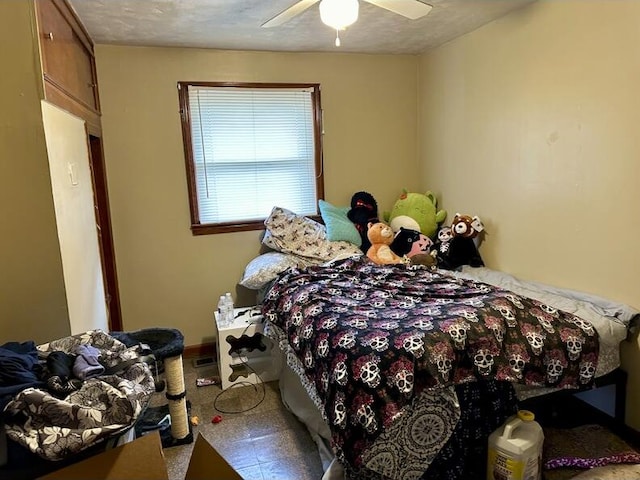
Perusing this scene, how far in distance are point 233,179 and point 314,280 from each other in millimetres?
1206

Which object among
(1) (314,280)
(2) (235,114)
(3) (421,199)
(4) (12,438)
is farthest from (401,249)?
(4) (12,438)

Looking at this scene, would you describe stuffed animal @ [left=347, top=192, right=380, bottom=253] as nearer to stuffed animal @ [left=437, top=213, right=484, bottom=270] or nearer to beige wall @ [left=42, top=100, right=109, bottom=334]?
stuffed animal @ [left=437, top=213, right=484, bottom=270]

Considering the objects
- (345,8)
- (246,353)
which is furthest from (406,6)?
(246,353)

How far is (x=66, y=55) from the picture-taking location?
2.30 m

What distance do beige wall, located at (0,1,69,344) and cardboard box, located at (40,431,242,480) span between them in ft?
2.75

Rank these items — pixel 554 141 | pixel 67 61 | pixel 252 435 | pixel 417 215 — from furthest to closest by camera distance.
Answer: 1. pixel 417 215
2. pixel 554 141
3. pixel 252 435
4. pixel 67 61

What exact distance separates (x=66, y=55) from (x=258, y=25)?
1112 mm

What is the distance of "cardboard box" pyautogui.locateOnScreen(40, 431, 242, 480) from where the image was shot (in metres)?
1.25

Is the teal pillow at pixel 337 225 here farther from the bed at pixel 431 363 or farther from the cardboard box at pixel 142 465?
the cardboard box at pixel 142 465

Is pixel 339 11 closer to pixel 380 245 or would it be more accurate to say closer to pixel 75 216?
pixel 75 216

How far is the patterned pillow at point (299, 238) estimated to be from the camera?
3.37m

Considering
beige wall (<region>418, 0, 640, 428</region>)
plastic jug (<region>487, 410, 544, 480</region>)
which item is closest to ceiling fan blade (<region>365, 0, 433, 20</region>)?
beige wall (<region>418, 0, 640, 428</region>)

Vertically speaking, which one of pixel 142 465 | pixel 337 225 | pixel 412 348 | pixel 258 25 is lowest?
pixel 142 465

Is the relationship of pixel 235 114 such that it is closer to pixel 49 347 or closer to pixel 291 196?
pixel 291 196
